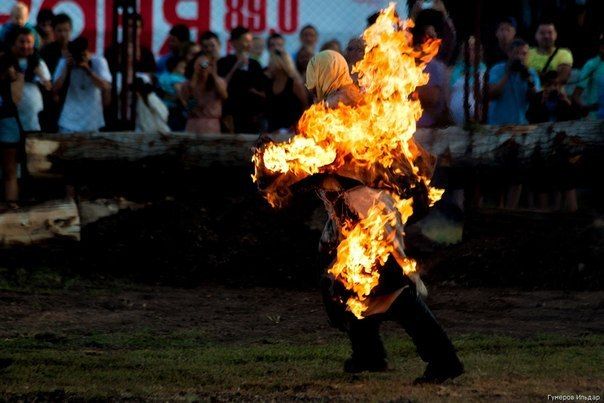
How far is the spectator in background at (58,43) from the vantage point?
13.9 m

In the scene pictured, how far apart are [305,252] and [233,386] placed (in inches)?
205

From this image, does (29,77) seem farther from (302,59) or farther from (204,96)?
(302,59)

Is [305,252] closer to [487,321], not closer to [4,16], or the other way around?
[487,321]

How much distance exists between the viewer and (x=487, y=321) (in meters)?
10.2

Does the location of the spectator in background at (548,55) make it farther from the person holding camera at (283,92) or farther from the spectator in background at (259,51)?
the spectator in background at (259,51)

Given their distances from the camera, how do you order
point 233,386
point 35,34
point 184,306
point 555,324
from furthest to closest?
1. point 35,34
2. point 184,306
3. point 555,324
4. point 233,386

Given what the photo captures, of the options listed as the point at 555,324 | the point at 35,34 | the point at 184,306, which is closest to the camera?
the point at 555,324

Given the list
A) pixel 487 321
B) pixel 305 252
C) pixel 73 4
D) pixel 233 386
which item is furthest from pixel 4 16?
pixel 233 386

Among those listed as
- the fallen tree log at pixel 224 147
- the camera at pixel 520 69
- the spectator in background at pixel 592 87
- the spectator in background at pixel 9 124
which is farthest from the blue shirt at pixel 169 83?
the spectator in background at pixel 592 87

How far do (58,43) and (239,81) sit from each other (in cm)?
198

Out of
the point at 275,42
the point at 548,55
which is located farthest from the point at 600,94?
the point at 275,42

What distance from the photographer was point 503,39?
14.0 metres

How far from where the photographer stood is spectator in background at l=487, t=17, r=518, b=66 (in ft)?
45.9

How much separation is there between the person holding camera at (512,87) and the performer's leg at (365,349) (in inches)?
248
